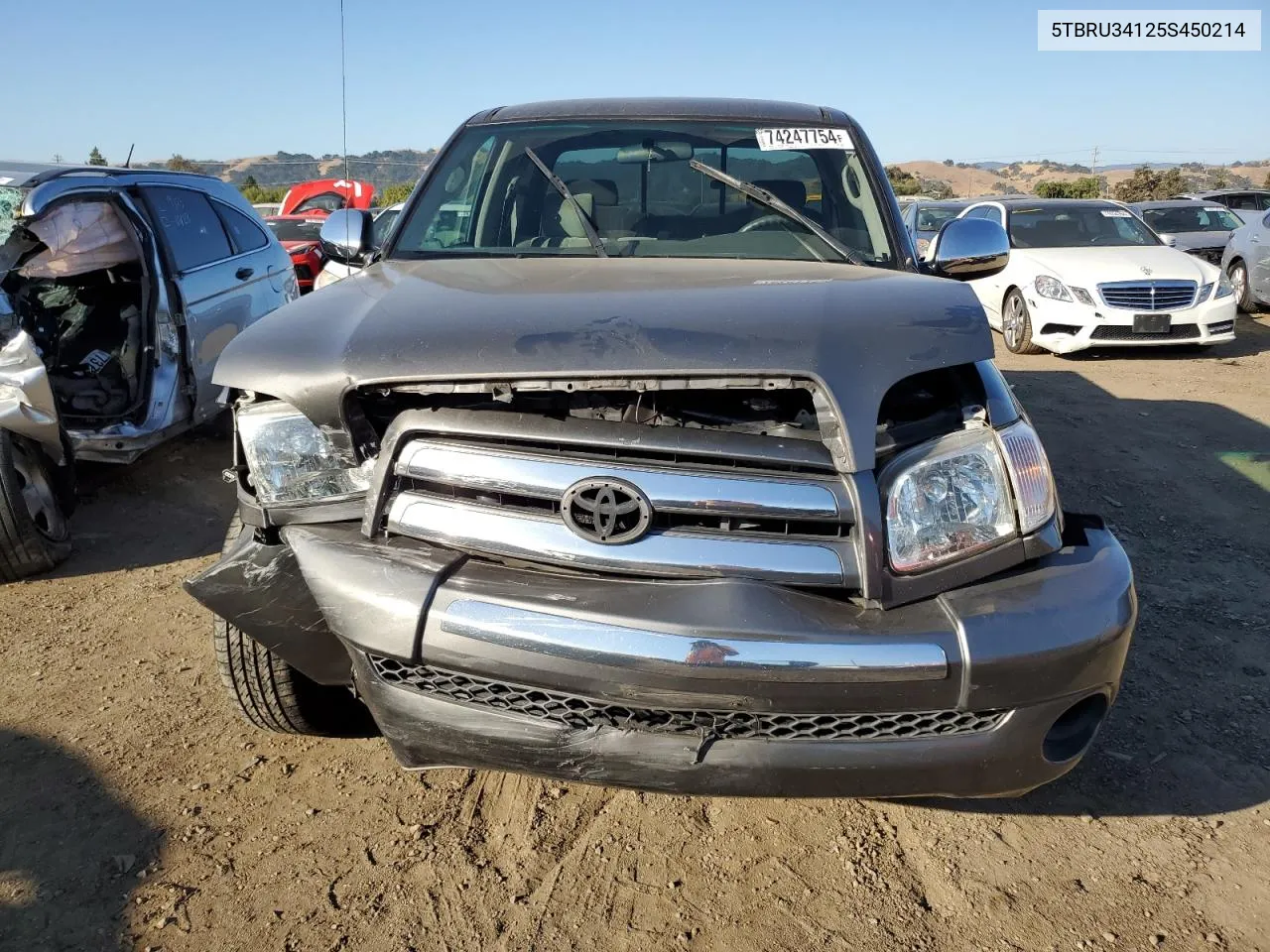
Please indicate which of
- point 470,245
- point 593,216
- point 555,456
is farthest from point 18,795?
point 593,216

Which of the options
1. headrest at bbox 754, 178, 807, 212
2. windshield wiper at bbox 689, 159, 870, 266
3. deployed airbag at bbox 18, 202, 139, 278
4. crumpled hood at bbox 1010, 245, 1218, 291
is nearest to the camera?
windshield wiper at bbox 689, 159, 870, 266

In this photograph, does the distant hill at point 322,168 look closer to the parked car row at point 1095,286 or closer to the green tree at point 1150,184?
the parked car row at point 1095,286

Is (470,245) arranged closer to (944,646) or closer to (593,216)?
(593,216)

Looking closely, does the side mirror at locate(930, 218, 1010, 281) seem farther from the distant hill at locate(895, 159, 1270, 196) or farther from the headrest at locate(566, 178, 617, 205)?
the distant hill at locate(895, 159, 1270, 196)

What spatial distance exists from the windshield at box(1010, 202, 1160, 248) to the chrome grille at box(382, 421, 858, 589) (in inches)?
374

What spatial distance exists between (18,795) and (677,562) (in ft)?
6.51

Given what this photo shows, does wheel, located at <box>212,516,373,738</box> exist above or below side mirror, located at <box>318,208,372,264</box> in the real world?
below

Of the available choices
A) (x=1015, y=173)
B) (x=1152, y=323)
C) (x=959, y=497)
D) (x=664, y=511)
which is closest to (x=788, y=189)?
(x=959, y=497)

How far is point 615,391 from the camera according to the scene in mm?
2168

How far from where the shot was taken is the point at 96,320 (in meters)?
5.61

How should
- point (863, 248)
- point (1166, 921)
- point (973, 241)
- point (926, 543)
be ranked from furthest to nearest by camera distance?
1. point (973, 241)
2. point (863, 248)
3. point (1166, 921)
4. point (926, 543)

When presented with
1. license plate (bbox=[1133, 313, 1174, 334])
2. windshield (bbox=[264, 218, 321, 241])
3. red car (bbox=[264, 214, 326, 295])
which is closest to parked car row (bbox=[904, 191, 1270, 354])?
license plate (bbox=[1133, 313, 1174, 334])

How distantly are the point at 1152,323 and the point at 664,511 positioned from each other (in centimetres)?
884

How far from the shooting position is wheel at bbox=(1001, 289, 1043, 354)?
9.65 meters
